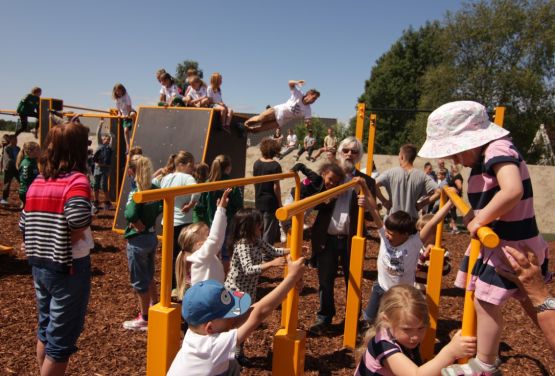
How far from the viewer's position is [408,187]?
15.6 feet

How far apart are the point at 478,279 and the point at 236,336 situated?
3.37ft

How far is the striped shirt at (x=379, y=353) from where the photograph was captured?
1848 mm

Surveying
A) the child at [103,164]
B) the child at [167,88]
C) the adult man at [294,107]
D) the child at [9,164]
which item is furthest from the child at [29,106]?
the adult man at [294,107]

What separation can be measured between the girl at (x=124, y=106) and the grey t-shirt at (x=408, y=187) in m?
7.66

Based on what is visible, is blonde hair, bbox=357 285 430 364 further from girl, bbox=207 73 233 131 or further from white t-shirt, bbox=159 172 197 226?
girl, bbox=207 73 233 131

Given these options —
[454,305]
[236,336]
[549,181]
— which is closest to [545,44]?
[549,181]

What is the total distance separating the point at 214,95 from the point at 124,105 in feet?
11.4

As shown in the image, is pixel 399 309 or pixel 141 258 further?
pixel 141 258

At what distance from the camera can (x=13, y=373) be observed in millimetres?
3252

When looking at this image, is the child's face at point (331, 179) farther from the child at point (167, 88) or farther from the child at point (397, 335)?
the child at point (167, 88)

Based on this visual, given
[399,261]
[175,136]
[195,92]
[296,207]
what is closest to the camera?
[296,207]

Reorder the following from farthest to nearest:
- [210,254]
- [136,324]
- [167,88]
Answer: [167,88] < [136,324] < [210,254]

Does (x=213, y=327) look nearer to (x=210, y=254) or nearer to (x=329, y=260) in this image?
(x=210, y=254)

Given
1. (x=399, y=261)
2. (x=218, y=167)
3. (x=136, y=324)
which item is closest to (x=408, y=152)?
(x=399, y=261)
